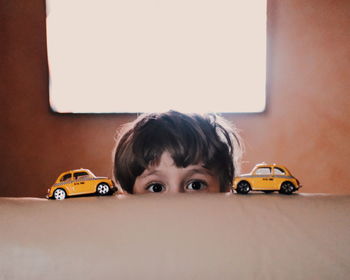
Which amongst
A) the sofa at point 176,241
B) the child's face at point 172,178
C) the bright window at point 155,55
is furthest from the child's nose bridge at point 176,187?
the bright window at point 155,55

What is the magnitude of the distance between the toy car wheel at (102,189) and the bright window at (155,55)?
199 cm

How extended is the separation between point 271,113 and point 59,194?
7.29ft

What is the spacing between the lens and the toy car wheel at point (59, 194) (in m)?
0.55

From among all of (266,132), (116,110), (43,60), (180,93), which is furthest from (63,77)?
(266,132)

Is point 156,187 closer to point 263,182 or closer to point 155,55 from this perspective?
point 263,182

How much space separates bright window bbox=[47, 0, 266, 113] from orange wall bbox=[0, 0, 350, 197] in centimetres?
11

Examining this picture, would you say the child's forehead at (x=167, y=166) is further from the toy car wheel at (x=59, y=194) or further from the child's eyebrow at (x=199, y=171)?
the toy car wheel at (x=59, y=194)

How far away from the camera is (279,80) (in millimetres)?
2596

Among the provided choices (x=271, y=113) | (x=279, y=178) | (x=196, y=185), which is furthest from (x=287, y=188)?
(x=271, y=113)

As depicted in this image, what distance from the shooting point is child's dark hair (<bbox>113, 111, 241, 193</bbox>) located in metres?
1.01

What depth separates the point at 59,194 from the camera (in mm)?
553

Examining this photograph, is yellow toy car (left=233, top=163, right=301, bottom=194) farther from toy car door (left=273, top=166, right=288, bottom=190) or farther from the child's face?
the child's face

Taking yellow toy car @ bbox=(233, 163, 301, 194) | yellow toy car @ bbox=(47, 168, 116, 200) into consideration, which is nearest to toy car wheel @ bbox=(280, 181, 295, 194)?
yellow toy car @ bbox=(233, 163, 301, 194)

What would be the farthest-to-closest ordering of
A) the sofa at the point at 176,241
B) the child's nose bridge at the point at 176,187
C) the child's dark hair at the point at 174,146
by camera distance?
the child's dark hair at the point at 174,146
the child's nose bridge at the point at 176,187
the sofa at the point at 176,241
